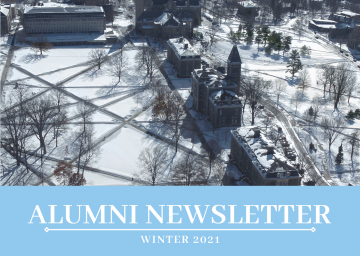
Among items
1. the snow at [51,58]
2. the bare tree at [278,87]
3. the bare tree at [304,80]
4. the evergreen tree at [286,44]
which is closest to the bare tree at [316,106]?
the bare tree at [304,80]

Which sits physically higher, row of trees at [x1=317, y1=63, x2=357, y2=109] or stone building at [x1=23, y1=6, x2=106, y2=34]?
stone building at [x1=23, y1=6, x2=106, y2=34]

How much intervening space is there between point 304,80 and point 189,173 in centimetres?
5702

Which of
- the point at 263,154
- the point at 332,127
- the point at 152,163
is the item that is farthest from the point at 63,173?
the point at 332,127

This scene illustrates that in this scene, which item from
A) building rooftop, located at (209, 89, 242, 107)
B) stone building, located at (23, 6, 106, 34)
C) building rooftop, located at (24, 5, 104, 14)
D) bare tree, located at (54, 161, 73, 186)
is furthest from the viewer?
building rooftop, located at (24, 5, 104, 14)

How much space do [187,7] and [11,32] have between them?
2310 inches

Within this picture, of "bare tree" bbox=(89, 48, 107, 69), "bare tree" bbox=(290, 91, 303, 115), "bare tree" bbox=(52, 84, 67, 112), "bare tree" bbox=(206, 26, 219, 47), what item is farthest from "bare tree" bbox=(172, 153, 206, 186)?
"bare tree" bbox=(206, 26, 219, 47)

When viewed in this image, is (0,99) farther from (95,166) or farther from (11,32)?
(11,32)

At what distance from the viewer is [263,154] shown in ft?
214

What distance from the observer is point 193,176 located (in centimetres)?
6706

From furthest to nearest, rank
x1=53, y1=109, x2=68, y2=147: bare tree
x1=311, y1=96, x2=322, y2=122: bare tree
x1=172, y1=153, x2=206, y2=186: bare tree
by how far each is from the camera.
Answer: x1=311, y1=96, x2=322, y2=122: bare tree → x1=53, y1=109, x2=68, y2=147: bare tree → x1=172, y1=153, x2=206, y2=186: bare tree

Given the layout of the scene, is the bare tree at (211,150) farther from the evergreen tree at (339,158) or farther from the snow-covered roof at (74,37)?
the snow-covered roof at (74,37)

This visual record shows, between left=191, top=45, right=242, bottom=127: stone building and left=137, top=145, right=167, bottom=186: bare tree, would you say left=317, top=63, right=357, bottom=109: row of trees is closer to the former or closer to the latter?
left=191, top=45, right=242, bottom=127: stone building

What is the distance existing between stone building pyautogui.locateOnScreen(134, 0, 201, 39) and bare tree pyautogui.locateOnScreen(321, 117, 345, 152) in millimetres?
66146

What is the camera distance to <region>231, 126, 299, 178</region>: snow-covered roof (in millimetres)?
61969
